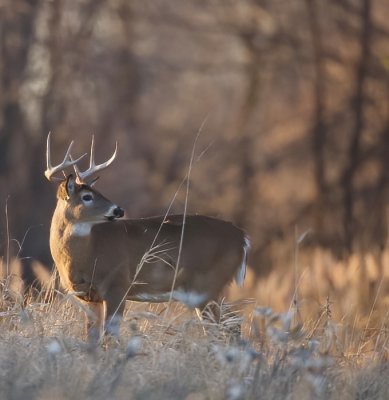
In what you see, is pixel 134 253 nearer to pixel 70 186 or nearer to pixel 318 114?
pixel 70 186

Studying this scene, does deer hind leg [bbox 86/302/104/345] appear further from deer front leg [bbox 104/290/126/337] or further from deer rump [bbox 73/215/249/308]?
deer rump [bbox 73/215/249/308]

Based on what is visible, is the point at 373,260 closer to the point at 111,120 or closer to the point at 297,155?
the point at 297,155

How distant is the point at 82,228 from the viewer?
37.0 feet

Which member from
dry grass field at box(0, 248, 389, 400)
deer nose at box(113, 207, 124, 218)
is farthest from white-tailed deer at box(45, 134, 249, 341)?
dry grass field at box(0, 248, 389, 400)

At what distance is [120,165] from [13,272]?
17144 millimetres

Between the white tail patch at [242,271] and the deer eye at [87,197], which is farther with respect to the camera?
the white tail patch at [242,271]

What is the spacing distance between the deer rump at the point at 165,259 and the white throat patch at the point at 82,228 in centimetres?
3

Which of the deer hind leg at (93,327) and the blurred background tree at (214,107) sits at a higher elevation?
the deer hind leg at (93,327)

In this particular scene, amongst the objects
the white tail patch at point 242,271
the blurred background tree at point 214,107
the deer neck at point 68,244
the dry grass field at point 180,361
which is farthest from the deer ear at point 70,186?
the blurred background tree at point 214,107

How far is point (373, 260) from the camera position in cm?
1266

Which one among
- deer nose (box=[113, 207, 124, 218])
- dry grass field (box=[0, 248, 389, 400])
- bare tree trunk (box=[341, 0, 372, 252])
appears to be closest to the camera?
dry grass field (box=[0, 248, 389, 400])

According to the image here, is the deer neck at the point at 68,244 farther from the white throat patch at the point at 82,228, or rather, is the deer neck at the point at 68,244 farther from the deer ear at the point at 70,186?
the deer ear at the point at 70,186

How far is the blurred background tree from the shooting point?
2416 centimetres

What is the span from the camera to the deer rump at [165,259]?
36.0ft
